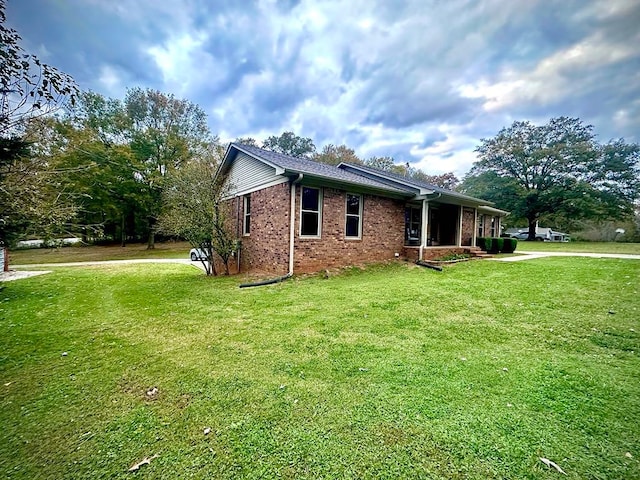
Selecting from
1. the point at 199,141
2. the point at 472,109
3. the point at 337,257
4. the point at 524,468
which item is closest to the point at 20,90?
the point at 524,468

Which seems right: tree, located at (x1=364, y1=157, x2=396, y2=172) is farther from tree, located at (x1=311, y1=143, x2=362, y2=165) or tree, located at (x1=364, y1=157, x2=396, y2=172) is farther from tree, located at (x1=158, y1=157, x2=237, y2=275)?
tree, located at (x1=158, y1=157, x2=237, y2=275)

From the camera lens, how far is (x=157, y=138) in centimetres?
2370

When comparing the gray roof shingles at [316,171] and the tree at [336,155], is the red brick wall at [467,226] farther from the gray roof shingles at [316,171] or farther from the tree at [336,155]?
the tree at [336,155]

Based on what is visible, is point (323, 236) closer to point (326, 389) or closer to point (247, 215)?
point (247, 215)

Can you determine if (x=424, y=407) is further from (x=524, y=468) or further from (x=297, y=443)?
(x=297, y=443)

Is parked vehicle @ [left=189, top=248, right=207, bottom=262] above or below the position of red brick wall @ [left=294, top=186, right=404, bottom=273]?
below

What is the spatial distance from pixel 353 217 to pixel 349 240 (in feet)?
2.91

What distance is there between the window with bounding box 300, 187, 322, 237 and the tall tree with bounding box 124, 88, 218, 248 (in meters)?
18.5

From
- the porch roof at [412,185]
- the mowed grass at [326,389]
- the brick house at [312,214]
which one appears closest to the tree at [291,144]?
the porch roof at [412,185]

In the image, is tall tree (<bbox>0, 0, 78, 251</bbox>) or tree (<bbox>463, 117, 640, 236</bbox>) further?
tree (<bbox>463, 117, 640, 236</bbox>)

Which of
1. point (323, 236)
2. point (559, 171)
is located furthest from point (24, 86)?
point (559, 171)

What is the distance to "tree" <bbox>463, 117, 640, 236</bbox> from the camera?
26359 millimetres

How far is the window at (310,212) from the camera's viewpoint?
9062mm

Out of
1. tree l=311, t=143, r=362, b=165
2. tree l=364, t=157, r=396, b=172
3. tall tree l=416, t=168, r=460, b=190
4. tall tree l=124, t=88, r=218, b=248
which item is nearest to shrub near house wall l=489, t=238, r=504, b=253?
tree l=311, t=143, r=362, b=165
